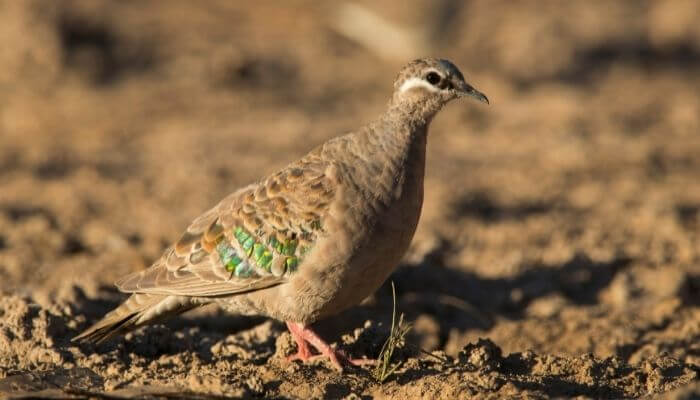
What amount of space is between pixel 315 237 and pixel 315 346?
2.11ft

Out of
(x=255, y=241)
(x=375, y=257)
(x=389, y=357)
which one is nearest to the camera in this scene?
(x=389, y=357)

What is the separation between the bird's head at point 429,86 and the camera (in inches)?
235

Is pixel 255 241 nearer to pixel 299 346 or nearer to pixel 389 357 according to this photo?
pixel 299 346

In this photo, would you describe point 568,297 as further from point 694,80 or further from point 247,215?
point 694,80

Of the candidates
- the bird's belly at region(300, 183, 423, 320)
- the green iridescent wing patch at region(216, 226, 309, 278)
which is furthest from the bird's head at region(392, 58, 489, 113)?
the green iridescent wing patch at region(216, 226, 309, 278)

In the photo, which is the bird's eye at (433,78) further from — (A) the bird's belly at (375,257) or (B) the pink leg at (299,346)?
(B) the pink leg at (299,346)

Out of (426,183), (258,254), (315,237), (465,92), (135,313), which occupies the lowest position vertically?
(135,313)

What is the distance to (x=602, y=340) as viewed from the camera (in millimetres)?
7004

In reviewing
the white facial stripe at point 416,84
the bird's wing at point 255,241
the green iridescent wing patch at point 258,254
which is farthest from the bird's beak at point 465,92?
the green iridescent wing patch at point 258,254

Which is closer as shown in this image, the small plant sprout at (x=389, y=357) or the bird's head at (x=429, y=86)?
the small plant sprout at (x=389, y=357)

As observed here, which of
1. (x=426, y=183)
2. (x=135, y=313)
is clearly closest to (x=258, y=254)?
(x=135, y=313)

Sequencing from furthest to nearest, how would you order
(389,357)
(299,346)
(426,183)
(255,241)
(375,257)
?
(426,183), (255,241), (299,346), (375,257), (389,357)

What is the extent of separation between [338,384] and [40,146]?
8.42m

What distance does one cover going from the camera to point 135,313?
6.02 metres
